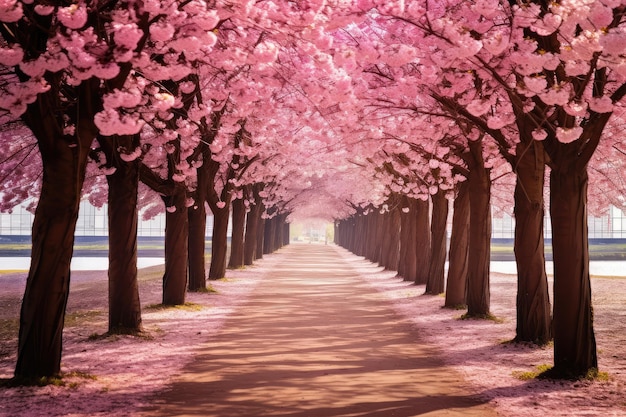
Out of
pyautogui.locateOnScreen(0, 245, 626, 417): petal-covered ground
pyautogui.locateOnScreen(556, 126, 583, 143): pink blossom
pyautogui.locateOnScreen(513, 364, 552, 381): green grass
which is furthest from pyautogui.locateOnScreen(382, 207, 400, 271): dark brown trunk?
pyautogui.locateOnScreen(556, 126, 583, 143): pink blossom

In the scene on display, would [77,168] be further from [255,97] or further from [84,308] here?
[84,308]

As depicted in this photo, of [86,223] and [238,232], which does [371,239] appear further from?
[86,223]

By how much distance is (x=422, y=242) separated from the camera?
87.9ft

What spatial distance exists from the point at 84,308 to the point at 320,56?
11275 millimetres

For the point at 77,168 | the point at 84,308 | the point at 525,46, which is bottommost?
the point at 84,308

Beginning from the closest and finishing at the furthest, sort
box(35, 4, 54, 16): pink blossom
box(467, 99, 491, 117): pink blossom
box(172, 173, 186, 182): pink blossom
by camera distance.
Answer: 1. box(35, 4, 54, 16): pink blossom
2. box(467, 99, 491, 117): pink blossom
3. box(172, 173, 186, 182): pink blossom

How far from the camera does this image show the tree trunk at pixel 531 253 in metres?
13.1

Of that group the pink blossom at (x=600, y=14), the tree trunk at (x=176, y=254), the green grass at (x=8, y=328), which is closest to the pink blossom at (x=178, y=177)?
the tree trunk at (x=176, y=254)

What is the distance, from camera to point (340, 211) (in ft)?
214

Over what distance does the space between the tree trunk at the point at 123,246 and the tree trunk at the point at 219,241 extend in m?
13.5

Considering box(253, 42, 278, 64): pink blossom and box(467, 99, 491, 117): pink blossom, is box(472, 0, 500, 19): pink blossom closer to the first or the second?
box(467, 99, 491, 117): pink blossom

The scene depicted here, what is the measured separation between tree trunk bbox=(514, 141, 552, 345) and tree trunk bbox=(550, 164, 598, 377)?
2.72 m

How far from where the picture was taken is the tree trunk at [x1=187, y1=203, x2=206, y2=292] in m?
22.9

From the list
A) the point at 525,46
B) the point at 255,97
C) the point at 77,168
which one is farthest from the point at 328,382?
the point at 255,97
